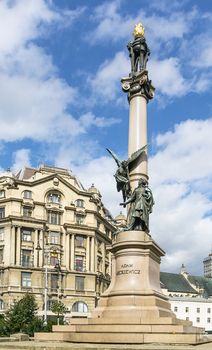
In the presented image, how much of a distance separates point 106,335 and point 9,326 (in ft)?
69.7

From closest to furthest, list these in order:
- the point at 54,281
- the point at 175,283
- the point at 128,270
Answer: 1. the point at 128,270
2. the point at 54,281
3. the point at 175,283

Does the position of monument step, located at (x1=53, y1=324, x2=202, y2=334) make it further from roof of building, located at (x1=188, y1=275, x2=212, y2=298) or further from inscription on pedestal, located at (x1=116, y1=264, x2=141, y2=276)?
roof of building, located at (x1=188, y1=275, x2=212, y2=298)

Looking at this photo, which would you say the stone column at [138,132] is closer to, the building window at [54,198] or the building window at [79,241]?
the building window at [54,198]

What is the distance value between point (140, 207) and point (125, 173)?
2131mm

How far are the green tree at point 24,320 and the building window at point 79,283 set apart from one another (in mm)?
24419

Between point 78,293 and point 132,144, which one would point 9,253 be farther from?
point 132,144

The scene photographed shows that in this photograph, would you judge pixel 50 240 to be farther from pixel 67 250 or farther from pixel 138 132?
pixel 138 132

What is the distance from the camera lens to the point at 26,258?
7244 cm

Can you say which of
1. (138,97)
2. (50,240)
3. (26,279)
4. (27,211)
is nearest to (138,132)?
(138,97)

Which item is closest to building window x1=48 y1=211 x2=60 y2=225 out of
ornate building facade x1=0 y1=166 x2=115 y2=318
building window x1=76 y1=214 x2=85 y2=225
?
ornate building facade x1=0 y1=166 x2=115 y2=318

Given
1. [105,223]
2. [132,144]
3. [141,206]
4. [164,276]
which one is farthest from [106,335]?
[164,276]

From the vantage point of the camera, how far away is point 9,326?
38.9 meters

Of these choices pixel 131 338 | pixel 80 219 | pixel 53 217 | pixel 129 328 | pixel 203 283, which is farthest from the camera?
pixel 203 283

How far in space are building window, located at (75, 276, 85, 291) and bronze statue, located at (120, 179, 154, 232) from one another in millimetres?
52668
